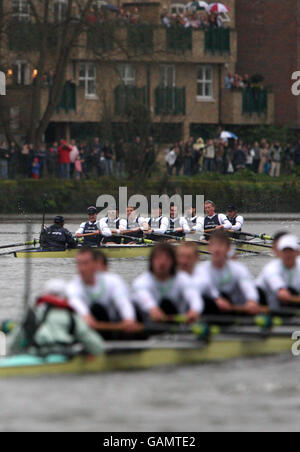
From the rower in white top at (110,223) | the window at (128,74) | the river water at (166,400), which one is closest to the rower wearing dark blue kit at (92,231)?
the rower in white top at (110,223)

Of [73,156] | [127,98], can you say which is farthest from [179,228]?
[127,98]

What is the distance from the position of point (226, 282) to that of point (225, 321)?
3.13 feet

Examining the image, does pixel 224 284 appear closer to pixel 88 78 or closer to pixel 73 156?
pixel 73 156

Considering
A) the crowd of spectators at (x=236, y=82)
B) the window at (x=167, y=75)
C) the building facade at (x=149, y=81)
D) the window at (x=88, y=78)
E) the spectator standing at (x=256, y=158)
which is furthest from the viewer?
the window at (x=167, y=75)

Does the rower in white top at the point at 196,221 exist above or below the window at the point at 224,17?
below

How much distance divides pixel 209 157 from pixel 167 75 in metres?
14.7

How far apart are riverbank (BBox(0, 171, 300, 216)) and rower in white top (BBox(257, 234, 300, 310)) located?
26.9 meters

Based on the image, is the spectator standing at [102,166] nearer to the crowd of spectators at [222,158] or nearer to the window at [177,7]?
the crowd of spectators at [222,158]

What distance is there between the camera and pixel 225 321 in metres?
16.0

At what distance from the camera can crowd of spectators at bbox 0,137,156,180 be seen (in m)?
47.0

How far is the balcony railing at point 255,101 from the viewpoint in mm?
61969

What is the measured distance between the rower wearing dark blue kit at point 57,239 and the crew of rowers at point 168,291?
1287cm

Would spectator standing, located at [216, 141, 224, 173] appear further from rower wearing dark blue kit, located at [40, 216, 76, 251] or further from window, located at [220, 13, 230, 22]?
rower wearing dark blue kit, located at [40, 216, 76, 251]

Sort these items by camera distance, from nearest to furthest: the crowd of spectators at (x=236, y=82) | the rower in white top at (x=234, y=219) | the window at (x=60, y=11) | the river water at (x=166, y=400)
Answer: the river water at (x=166, y=400)
the rower in white top at (x=234, y=219)
the window at (x=60, y=11)
the crowd of spectators at (x=236, y=82)
